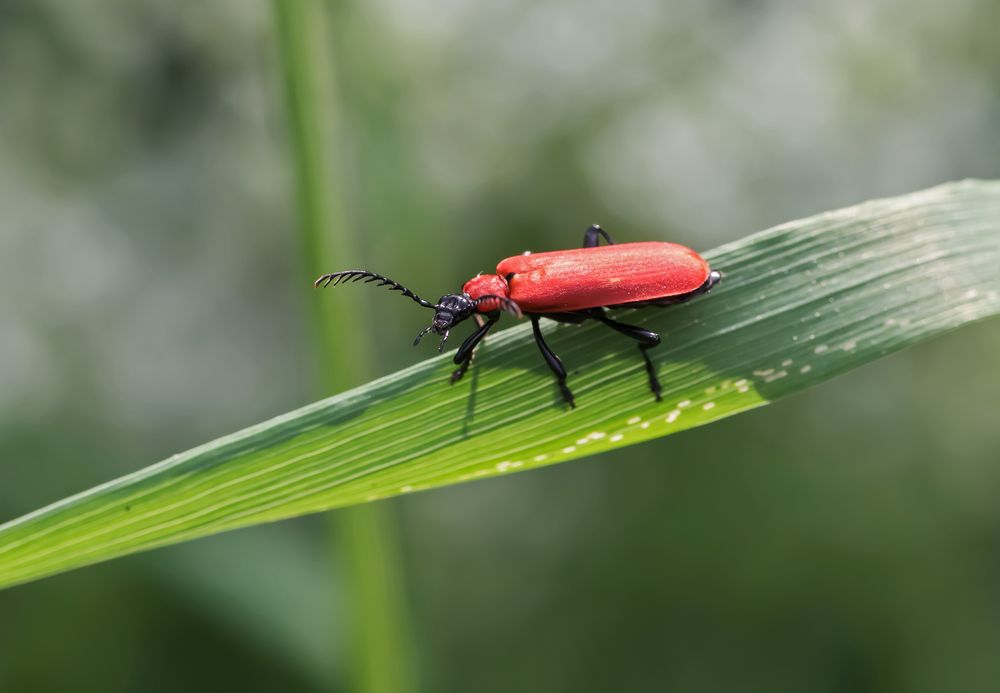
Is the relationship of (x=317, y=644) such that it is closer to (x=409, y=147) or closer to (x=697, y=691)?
(x=697, y=691)

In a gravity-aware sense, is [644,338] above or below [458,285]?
above

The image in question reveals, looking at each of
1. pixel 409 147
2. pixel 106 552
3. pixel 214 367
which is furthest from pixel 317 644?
pixel 409 147

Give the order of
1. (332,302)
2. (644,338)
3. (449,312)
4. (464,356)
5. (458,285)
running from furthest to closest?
1. (458,285)
2. (449,312)
3. (332,302)
4. (644,338)
5. (464,356)

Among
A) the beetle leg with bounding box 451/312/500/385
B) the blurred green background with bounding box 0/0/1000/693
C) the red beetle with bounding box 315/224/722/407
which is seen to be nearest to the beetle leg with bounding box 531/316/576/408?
the red beetle with bounding box 315/224/722/407

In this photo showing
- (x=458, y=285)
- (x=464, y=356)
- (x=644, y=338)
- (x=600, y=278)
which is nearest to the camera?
(x=464, y=356)

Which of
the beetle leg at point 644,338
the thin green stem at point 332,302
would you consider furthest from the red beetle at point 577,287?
the thin green stem at point 332,302

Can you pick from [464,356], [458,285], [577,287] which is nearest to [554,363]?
[464,356]

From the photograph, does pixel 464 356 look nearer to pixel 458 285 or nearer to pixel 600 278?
pixel 600 278
